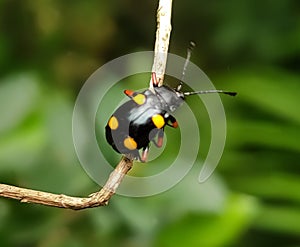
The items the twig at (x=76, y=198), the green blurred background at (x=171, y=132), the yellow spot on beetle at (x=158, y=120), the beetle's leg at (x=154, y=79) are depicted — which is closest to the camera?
the twig at (x=76, y=198)

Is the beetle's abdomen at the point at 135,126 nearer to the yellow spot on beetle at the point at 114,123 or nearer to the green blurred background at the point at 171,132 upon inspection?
the yellow spot on beetle at the point at 114,123

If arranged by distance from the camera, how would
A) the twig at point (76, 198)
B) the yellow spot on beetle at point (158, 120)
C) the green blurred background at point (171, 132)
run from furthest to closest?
1. the green blurred background at point (171, 132)
2. the yellow spot on beetle at point (158, 120)
3. the twig at point (76, 198)

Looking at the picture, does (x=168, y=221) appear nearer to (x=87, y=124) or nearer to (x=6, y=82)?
(x=87, y=124)

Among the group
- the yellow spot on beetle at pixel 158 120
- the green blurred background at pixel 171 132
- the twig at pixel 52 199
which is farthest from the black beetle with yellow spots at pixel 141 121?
the green blurred background at pixel 171 132

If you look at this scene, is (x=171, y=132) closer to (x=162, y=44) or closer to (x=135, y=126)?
(x=135, y=126)

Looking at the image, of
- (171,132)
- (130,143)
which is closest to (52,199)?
(130,143)

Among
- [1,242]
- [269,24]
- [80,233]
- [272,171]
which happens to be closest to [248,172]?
[272,171]

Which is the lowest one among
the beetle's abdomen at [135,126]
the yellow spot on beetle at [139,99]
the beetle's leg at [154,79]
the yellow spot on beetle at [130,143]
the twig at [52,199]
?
the twig at [52,199]
